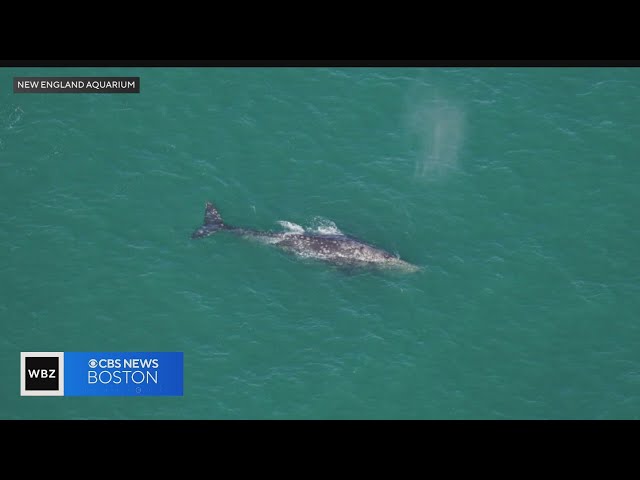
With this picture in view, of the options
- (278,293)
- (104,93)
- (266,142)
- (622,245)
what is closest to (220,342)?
(278,293)

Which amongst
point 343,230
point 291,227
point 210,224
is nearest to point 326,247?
point 343,230

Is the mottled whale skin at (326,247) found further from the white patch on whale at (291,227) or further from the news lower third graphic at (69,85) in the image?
the news lower third graphic at (69,85)

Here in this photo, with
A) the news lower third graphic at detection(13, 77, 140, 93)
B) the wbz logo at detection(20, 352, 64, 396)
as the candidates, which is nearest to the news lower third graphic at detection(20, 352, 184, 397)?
the wbz logo at detection(20, 352, 64, 396)

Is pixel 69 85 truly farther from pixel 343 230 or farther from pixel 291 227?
pixel 343 230

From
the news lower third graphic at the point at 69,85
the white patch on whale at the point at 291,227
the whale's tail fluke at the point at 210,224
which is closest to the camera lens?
the whale's tail fluke at the point at 210,224

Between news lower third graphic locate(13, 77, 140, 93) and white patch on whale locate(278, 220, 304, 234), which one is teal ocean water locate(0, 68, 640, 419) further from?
news lower third graphic locate(13, 77, 140, 93)

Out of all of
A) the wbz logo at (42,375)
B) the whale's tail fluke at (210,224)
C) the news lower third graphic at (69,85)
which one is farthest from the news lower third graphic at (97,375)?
the news lower third graphic at (69,85)
